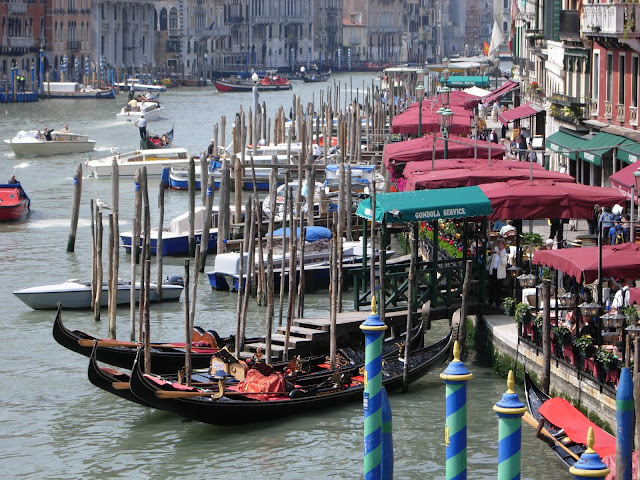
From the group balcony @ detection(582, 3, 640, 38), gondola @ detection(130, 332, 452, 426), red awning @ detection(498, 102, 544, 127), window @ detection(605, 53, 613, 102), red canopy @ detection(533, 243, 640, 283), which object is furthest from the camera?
red awning @ detection(498, 102, 544, 127)

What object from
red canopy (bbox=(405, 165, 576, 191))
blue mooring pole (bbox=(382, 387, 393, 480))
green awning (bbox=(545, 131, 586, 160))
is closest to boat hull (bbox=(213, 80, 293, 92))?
green awning (bbox=(545, 131, 586, 160))

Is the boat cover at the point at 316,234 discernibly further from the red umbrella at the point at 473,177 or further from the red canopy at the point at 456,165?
the red umbrella at the point at 473,177

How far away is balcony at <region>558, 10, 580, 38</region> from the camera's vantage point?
2783 centimetres

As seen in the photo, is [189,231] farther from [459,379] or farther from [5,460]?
[459,379]

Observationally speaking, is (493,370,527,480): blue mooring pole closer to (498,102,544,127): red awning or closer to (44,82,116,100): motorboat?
(498,102,544,127): red awning

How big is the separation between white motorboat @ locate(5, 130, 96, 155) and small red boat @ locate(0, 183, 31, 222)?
1457cm

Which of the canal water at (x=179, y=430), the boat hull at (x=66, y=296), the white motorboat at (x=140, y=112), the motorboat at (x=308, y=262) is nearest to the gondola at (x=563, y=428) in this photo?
the canal water at (x=179, y=430)

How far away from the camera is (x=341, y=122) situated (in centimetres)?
3622

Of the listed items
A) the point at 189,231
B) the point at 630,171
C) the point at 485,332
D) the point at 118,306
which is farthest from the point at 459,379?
the point at 189,231

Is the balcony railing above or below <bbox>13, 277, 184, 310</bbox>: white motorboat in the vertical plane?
above

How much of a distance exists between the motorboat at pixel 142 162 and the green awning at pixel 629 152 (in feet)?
60.6

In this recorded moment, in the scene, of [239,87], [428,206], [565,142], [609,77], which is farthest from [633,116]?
[239,87]

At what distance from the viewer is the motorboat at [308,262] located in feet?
70.9

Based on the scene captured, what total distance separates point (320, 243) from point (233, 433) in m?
8.75
